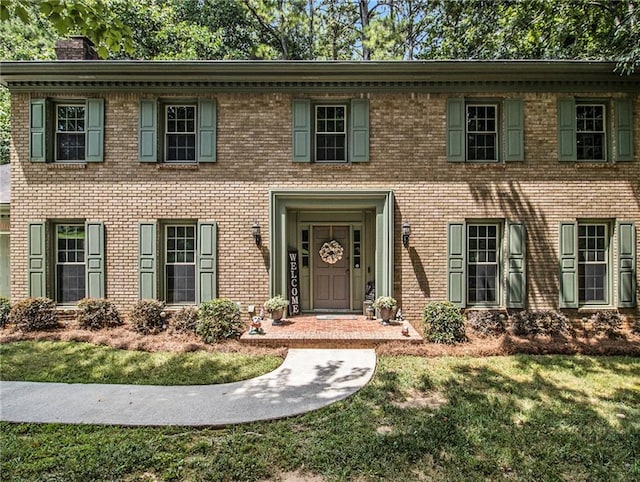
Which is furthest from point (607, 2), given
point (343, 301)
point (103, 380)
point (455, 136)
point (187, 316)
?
point (103, 380)

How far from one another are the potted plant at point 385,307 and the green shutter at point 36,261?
7660mm

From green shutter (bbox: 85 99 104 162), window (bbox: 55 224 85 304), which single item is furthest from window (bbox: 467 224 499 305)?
window (bbox: 55 224 85 304)

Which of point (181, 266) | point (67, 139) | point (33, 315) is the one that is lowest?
point (33, 315)

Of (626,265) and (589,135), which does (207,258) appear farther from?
(626,265)

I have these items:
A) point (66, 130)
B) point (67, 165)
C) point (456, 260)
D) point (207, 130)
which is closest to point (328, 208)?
point (456, 260)

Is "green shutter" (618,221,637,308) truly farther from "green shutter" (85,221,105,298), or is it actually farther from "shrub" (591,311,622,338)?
"green shutter" (85,221,105,298)

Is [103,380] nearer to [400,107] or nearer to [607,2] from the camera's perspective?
[400,107]

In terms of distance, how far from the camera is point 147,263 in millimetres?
7969

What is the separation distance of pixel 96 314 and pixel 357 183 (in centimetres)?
653

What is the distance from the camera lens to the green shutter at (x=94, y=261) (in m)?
7.96

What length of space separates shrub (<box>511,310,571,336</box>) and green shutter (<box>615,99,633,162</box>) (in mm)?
3899

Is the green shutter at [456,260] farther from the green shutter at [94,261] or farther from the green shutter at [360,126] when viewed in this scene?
the green shutter at [94,261]

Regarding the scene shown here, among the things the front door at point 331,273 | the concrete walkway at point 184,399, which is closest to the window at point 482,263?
the front door at point 331,273

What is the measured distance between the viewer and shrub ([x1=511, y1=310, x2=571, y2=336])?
7.39 metres
